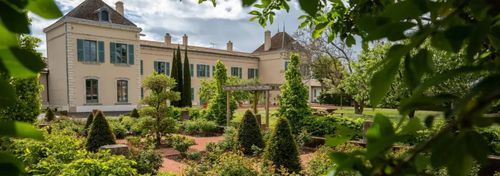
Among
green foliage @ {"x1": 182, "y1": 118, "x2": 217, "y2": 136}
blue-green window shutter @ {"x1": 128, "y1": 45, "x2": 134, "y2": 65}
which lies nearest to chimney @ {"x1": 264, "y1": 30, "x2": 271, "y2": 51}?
blue-green window shutter @ {"x1": 128, "y1": 45, "x2": 134, "y2": 65}

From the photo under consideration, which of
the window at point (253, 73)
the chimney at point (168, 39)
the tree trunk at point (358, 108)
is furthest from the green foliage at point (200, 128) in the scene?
the window at point (253, 73)

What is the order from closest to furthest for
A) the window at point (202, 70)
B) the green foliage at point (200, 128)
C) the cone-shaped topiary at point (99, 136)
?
1. the cone-shaped topiary at point (99, 136)
2. the green foliage at point (200, 128)
3. the window at point (202, 70)

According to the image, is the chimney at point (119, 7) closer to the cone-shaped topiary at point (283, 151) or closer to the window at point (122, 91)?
the window at point (122, 91)

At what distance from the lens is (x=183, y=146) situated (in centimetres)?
1024

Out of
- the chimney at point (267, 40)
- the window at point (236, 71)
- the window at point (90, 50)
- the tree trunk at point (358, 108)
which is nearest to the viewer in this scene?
the window at point (90, 50)

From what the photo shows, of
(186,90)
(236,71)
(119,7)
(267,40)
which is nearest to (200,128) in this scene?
(186,90)

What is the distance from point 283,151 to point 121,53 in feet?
70.9

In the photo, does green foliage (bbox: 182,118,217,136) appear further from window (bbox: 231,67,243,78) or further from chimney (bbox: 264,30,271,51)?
chimney (bbox: 264,30,271,51)

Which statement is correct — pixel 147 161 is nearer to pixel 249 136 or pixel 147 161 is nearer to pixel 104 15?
pixel 249 136

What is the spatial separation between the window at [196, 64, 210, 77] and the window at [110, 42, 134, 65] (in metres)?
8.61

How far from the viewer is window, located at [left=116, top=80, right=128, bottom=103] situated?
26.9m

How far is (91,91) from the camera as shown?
25.6m

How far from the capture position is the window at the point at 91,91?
83.0 ft

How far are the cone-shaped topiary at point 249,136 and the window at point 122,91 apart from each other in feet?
62.0
